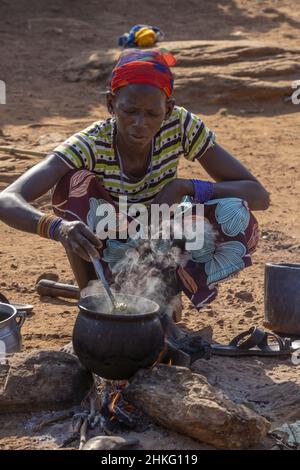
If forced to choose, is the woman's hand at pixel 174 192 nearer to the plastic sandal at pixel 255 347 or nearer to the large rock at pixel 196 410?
the plastic sandal at pixel 255 347

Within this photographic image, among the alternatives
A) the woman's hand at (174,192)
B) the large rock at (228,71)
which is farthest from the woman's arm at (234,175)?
the large rock at (228,71)

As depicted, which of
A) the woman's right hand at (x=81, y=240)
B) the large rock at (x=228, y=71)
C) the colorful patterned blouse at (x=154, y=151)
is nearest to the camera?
the woman's right hand at (x=81, y=240)

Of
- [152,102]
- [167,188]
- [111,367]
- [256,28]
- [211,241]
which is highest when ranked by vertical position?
[256,28]

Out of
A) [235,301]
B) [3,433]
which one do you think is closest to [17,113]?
[235,301]

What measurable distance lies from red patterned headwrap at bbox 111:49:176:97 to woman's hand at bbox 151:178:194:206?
0.42m

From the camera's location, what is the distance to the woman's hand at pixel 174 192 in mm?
4023

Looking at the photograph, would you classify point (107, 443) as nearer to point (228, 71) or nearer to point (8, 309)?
point (8, 309)

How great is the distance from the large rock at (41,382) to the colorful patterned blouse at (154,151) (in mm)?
1044

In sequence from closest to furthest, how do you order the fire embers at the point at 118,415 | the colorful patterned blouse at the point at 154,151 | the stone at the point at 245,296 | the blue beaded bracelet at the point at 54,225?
1. the fire embers at the point at 118,415
2. the blue beaded bracelet at the point at 54,225
3. the colorful patterned blouse at the point at 154,151
4. the stone at the point at 245,296

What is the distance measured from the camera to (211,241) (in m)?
4.11

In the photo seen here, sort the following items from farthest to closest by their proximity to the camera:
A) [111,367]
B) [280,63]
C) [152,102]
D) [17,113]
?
[280,63], [17,113], [152,102], [111,367]

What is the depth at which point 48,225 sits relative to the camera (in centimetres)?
347

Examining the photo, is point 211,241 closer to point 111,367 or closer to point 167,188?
point 167,188

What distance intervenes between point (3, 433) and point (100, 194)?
1257 mm
